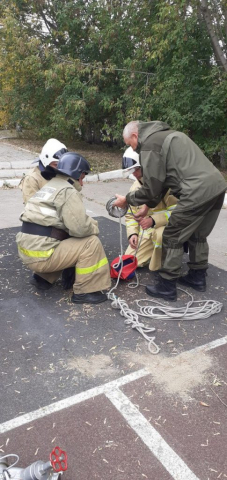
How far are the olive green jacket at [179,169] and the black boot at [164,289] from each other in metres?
0.81

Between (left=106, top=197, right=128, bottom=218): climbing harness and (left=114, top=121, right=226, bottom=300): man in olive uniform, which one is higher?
(left=114, top=121, right=226, bottom=300): man in olive uniform

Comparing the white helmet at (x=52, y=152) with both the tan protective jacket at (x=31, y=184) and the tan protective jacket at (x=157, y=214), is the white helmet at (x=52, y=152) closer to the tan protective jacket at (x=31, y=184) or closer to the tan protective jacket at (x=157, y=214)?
the tan protective jacket at (x=31, y=184)

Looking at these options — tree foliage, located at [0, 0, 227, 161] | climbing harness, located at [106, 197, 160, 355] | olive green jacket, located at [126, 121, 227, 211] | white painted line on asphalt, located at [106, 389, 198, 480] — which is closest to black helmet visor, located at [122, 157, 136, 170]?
olive green jacket, located at [126, 121, 227, 211]

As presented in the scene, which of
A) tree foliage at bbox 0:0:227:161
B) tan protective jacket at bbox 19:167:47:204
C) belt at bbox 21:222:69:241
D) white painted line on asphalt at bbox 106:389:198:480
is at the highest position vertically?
tree foliage at bbox 0:0:227:161

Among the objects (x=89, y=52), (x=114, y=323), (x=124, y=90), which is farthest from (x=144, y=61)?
(x=114, y=323)

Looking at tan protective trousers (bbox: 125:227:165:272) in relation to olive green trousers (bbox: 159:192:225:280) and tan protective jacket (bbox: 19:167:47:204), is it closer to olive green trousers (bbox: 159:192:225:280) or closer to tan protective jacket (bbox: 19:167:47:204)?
olive green trousers (bbox: 159:192:225:280)

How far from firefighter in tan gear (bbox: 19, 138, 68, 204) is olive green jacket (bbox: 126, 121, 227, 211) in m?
1.28

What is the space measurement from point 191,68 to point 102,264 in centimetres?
883

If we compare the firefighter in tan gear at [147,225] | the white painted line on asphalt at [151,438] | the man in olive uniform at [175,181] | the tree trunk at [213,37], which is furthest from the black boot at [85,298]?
the tree trunk at [213,37]

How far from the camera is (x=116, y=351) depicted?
10.1ft

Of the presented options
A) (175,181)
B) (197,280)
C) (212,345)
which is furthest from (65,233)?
(212,345)

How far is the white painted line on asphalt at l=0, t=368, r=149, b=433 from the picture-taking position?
2.36m

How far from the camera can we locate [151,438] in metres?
2.25

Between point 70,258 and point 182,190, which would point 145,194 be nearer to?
point 182,190
